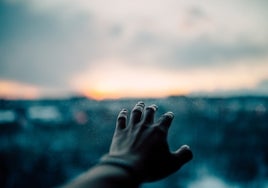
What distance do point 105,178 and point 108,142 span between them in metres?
7.88

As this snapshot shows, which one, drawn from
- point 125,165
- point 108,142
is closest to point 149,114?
point 125,165

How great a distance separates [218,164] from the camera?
371 inches

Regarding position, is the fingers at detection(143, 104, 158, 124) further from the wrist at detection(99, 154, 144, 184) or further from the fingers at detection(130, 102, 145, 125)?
the wrist at detection(99, 154, 144, 184)

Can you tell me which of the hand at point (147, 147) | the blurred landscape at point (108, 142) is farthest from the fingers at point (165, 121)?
the blurred landscape at point (108, 142)

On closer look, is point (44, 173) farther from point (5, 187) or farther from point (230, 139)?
point (230, 139)

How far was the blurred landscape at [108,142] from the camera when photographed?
8445mm

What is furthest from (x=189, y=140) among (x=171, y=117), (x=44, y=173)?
(x=171, y=117)

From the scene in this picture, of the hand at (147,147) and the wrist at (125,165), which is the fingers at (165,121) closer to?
the hand at (147,147)

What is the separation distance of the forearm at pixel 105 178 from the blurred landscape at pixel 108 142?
704 centimetres

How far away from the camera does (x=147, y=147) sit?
604mm

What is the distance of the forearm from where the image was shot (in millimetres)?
450

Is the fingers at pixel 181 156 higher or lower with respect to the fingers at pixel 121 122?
lower

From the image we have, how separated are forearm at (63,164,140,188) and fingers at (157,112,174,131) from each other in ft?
0.56

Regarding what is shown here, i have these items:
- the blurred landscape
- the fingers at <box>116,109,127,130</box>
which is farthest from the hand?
the blurred landscape
